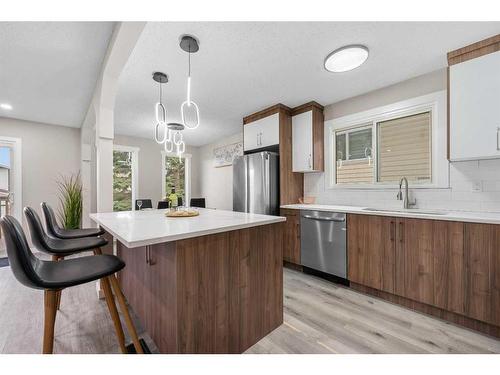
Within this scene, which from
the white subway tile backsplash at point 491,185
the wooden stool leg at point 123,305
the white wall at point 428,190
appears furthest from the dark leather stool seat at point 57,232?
the white subway tile backsplash at point 491,185

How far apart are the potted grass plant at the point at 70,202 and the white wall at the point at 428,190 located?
13.5 ft

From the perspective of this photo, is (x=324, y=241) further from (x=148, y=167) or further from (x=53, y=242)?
(x=148, y=167)

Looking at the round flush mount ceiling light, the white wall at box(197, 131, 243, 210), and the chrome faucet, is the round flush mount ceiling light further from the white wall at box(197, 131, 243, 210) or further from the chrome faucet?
the white wall at box(197, 131, 243, 210)

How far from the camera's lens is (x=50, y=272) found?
115cm

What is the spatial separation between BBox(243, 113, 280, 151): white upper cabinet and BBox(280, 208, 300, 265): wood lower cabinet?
1097 millimetres

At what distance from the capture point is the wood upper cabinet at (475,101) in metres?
1.78

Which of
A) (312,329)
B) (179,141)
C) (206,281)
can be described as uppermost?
(179,141)

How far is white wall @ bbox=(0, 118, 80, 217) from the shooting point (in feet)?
13.0

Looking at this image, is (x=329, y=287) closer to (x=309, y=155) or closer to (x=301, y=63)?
(x=309, y=155)

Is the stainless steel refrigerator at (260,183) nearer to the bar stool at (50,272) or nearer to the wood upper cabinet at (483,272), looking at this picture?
the wood upper cabinet at (483,272)

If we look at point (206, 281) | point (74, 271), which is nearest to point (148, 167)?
point (74, 271)

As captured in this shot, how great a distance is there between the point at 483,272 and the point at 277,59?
2.44m

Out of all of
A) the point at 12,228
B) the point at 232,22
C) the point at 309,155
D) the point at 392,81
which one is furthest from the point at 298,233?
the point at 12,228

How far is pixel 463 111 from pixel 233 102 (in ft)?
A: 8.30
